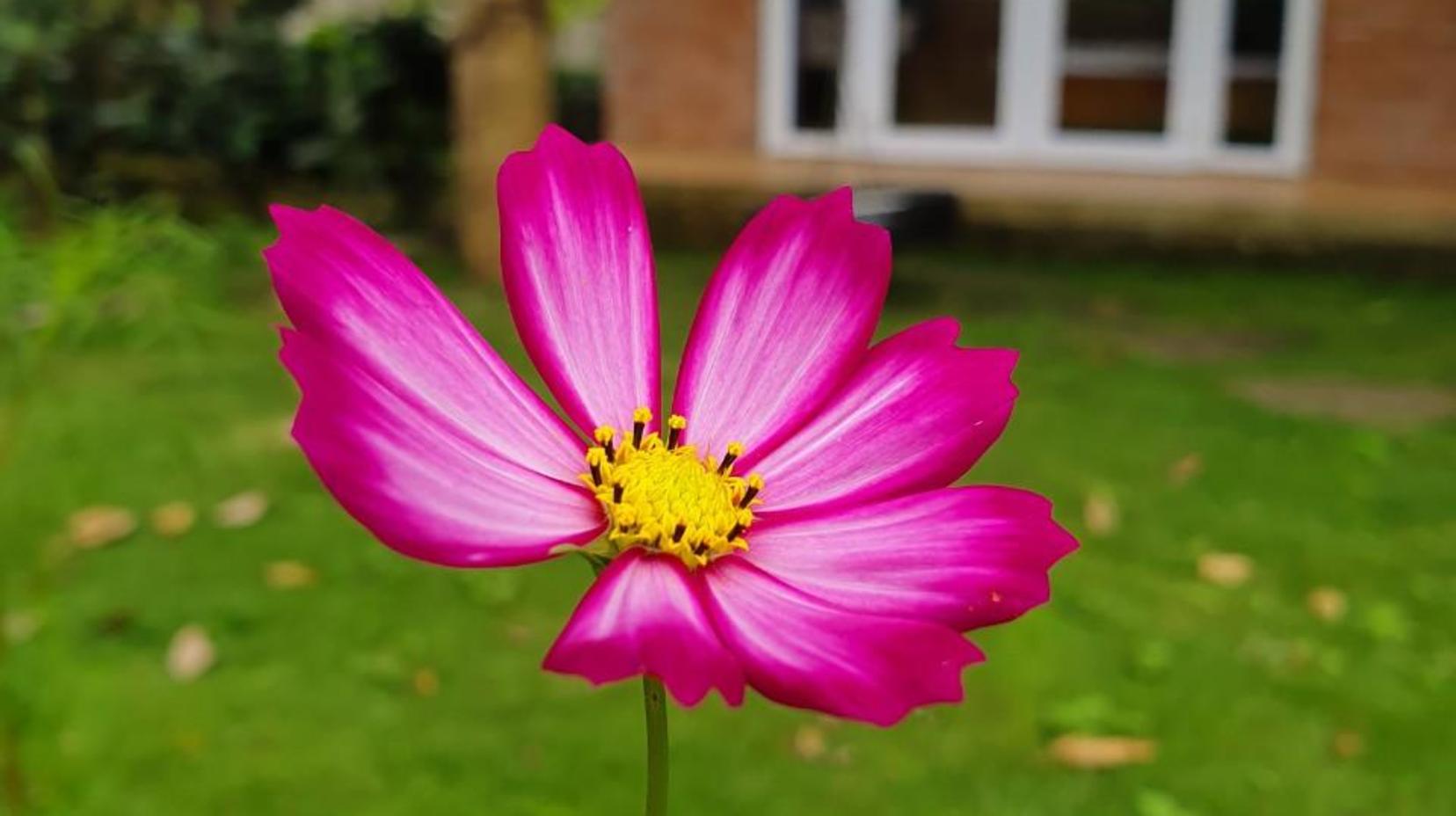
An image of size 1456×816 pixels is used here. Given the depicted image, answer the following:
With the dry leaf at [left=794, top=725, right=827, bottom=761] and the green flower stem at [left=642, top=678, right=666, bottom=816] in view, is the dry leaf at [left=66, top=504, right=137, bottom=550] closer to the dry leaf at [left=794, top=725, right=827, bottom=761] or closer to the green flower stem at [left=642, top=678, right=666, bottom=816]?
the dry leaf at [left=794, top=725, right=827, bottom=761]

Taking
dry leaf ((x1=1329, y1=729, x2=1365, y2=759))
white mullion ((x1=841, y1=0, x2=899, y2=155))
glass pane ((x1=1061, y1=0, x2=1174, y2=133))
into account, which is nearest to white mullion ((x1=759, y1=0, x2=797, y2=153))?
white mullion ((x1=841, y1=0, x2=899, y2=155))

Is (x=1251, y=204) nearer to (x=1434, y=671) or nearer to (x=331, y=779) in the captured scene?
(x=1434, y=671)

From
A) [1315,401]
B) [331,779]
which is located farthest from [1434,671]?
[1315,401]

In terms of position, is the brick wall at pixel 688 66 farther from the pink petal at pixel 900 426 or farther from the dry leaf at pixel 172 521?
the pink petal at pixel 900 426

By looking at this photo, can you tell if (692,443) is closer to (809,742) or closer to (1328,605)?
(809,742)

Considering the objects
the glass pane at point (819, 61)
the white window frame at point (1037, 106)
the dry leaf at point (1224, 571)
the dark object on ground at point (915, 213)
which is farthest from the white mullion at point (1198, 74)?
the dry leaf at point (1224, 571)

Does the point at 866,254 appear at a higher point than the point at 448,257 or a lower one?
higher

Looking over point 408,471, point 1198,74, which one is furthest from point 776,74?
point 408,471
